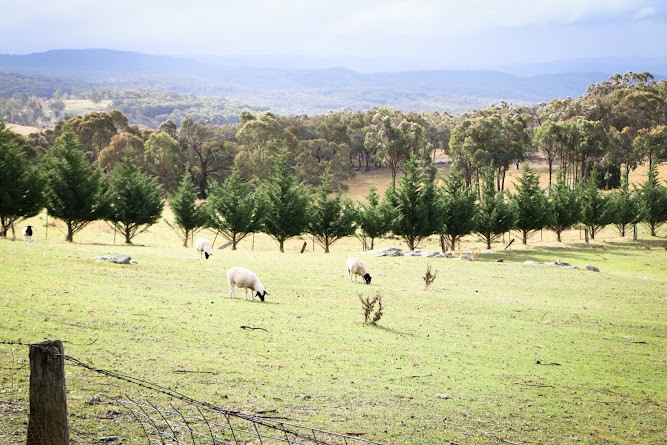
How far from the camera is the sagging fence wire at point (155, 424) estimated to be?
7875 millimetres

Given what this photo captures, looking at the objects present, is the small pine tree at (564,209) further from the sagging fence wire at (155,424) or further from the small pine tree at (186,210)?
the sagging fence wire at (155,424)

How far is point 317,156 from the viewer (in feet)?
374

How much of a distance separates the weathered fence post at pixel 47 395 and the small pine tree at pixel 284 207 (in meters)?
41.0

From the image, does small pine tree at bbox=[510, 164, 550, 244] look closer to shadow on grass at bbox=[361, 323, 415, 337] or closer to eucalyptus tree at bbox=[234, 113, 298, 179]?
shadow on grass at bbox=[361, 323, 415, 337]

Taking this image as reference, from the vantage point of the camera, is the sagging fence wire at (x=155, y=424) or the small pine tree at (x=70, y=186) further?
the small pine tree at (x=70, y=186)

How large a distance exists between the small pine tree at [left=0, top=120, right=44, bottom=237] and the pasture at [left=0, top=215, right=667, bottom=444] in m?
15.1

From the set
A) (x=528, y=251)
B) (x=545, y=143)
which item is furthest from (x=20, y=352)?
(x=545, y=143)

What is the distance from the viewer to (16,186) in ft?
129

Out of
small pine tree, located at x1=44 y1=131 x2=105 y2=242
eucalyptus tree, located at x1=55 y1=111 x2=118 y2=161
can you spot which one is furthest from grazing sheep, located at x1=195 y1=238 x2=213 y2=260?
eucalyptus tree, located at x1=55 y1=111 x2=118 y2=161

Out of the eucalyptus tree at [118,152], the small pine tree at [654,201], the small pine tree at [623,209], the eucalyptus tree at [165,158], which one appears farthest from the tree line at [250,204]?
the eucalyptus tree at [118,152]

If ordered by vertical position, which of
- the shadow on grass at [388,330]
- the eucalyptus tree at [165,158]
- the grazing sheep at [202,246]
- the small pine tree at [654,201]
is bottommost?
the shadow on grass at [388,330]

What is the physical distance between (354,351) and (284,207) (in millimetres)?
33786

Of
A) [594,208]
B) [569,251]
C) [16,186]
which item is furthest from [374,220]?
[16,186]

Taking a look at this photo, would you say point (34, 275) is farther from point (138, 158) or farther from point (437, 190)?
point (138, 158)
